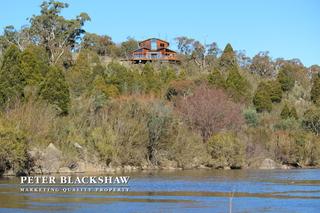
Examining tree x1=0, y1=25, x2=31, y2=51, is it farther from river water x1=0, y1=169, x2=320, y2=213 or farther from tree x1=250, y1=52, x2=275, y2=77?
river water x1=0, y1=169, x2=320, y2=213

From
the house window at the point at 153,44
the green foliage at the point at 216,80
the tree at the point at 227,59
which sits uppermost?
the house window at the point at 153,44

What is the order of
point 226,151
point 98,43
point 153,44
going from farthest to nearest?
point 98,43
point 153,44
point 226,151

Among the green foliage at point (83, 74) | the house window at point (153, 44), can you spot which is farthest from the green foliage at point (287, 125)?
the house window at point (153, 44)

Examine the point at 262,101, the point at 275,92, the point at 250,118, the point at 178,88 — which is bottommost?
the point at 250,118

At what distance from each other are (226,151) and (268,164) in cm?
884

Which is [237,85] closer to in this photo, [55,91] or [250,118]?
[250,118]

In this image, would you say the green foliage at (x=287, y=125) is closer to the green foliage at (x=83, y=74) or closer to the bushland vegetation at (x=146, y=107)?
the bushland vegetation at (x=146, y=107)

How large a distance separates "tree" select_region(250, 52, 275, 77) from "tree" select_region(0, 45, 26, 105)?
7162 centimetres

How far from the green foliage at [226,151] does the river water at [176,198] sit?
30.3 metres

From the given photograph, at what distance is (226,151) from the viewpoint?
3263 inches

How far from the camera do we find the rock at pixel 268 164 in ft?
288

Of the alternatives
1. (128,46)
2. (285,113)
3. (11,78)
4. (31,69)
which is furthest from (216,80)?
(128,46)

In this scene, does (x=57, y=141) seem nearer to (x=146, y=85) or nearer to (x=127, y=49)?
(x=146, y=85)

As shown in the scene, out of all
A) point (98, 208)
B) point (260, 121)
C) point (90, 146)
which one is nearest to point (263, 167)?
point (260, 121)
